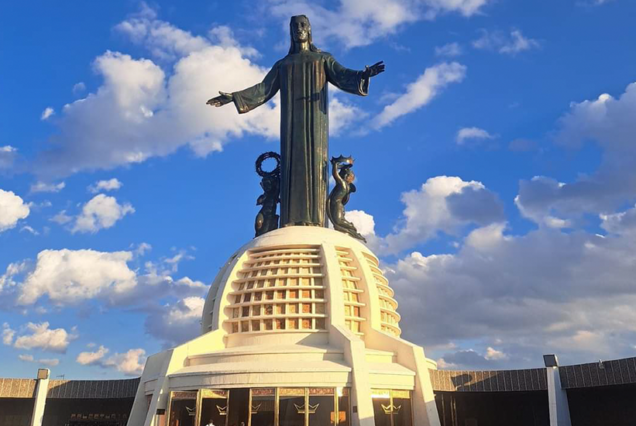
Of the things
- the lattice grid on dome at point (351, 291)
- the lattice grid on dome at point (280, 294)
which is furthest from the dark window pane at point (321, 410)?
the lattice grid on dome at point (351, 291)

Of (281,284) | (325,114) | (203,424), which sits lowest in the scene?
(203,424)

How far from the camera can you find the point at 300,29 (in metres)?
44.6

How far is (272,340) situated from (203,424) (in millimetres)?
5865

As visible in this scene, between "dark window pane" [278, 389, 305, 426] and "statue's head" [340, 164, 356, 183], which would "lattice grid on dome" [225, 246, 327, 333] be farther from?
"statue's head" [340, 164, 356, 183]

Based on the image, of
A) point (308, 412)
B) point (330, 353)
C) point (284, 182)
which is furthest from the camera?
point (284, 182)

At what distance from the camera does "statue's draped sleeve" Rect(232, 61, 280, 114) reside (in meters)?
44.5

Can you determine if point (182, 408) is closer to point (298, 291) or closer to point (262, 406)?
point (262, 406)

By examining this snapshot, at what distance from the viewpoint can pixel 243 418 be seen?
86.6 feet

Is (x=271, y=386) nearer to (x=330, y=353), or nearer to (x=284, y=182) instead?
(x=330, y=353)

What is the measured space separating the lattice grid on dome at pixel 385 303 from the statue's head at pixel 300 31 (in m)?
17.1

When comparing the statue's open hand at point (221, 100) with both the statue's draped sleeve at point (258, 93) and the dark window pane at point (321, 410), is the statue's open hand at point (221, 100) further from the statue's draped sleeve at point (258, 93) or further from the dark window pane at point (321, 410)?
the dark window pane at point (321, 410)

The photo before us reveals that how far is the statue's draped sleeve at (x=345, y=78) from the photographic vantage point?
42.4 meters

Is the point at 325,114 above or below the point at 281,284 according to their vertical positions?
above

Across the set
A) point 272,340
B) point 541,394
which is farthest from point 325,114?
point 541,394
